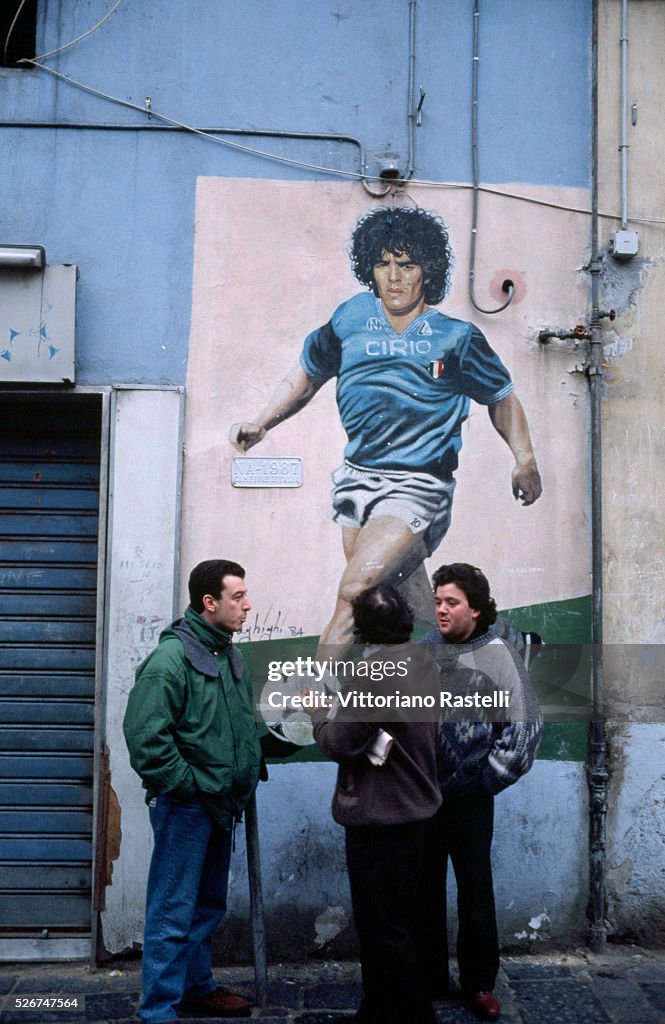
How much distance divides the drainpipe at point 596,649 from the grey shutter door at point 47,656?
8.70 feet

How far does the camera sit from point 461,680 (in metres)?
4.27

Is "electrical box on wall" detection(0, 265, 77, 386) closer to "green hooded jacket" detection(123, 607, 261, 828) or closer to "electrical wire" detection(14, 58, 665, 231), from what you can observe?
"electrical wire" detection(14, 58, 665, 231)

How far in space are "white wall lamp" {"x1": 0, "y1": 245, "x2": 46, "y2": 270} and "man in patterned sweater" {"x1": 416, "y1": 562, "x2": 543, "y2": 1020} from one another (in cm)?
260

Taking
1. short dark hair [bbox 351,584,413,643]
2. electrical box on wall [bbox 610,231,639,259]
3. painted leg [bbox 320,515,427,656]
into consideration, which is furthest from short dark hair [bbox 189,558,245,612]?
electrical box on wall [bbox 610,231,639,259]

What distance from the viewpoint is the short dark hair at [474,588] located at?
4367mm

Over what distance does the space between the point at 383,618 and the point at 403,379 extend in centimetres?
191

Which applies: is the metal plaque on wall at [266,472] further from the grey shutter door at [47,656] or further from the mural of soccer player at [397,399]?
the grey shutter door at [47,656]

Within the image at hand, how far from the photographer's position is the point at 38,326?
503 centimetres

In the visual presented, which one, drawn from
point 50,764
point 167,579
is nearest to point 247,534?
point 167,579

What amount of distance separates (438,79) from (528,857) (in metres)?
4.24

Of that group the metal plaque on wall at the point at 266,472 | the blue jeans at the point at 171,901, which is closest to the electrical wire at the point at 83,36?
the metal plaque on wall at the point at 266,472

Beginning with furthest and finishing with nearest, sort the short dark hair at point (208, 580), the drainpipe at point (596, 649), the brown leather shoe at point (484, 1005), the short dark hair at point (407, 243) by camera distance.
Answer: the short dark hair at point (407, 243), the drainpipe at point (596, 649), the brown leather shoe at point (484, 1005), the short dark hair at point (208, 580)

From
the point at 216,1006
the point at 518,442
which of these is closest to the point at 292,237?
the point at 518,442
